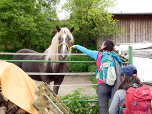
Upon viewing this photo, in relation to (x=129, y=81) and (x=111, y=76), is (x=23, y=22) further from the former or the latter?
(x=129, y=81)

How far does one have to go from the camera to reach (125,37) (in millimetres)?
12031

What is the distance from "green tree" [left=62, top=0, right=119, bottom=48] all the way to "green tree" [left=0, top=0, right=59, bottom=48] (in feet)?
5.56

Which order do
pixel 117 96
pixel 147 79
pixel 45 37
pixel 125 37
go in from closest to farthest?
1. pixel 117 96
2. pixel 147 79
3. pixel 45 37
4. pixel 125 37

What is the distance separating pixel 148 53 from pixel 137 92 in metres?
2.99

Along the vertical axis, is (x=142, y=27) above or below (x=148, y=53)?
above

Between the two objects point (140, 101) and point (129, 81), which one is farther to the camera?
point (129, 81)

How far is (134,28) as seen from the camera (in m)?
12.0

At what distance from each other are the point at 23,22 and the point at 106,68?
8.75 meters

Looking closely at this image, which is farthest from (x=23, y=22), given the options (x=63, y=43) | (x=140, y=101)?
(x=140, y=101)

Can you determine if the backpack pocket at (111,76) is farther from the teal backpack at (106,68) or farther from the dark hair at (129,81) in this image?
the dark hair at (129,81)

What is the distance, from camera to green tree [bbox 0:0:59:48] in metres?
9.48

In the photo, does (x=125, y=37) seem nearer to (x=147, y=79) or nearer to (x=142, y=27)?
(x=142, y=27)

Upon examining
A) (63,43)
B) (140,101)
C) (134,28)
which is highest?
(134,28)

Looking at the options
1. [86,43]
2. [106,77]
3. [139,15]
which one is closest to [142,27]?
[139,15]
